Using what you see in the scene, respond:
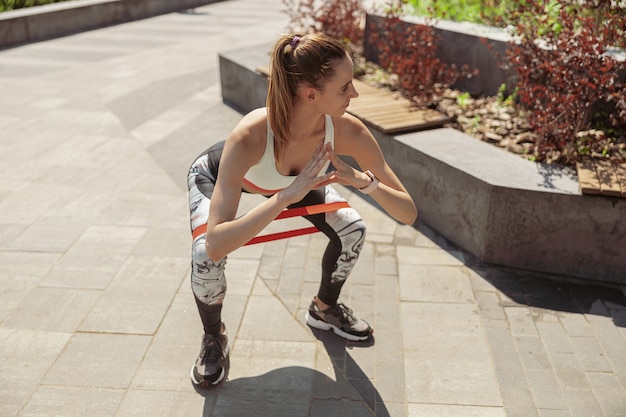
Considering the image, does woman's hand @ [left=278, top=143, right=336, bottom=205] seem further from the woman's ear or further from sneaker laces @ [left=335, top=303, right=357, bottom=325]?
sneaker laces @ [left=335, top=303, right=357, bottom=325]

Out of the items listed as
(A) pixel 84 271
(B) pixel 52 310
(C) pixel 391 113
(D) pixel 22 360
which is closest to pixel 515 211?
(C) pixel 391 113

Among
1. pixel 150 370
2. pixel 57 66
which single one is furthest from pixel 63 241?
pixel 57 66

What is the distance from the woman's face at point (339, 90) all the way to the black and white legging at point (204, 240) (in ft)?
2.54

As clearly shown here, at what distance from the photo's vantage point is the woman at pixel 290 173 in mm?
2992

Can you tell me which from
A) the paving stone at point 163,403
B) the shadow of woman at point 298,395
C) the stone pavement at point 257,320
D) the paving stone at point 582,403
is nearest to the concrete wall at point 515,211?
the stone pavement at point 257,320

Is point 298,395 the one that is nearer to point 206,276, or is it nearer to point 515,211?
point 206,276

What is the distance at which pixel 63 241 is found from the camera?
17.1 ft

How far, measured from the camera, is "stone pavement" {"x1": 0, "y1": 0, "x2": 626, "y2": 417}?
3588 mm

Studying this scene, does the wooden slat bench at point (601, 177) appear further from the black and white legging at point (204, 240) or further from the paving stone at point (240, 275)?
the paving stone at point (240, 275)

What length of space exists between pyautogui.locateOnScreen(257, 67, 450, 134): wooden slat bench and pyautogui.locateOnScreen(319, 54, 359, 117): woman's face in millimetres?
2671

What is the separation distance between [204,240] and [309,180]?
0.78 m

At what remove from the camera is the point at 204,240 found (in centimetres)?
339

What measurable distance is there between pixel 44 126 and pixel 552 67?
586 cm

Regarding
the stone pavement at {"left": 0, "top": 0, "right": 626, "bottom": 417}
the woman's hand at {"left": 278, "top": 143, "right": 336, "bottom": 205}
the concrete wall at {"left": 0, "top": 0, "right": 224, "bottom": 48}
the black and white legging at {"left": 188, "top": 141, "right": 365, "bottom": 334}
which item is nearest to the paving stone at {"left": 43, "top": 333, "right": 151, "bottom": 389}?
the stone pavement at {"left": 0, "top": 0, "right": 626, "bottom": 417}
